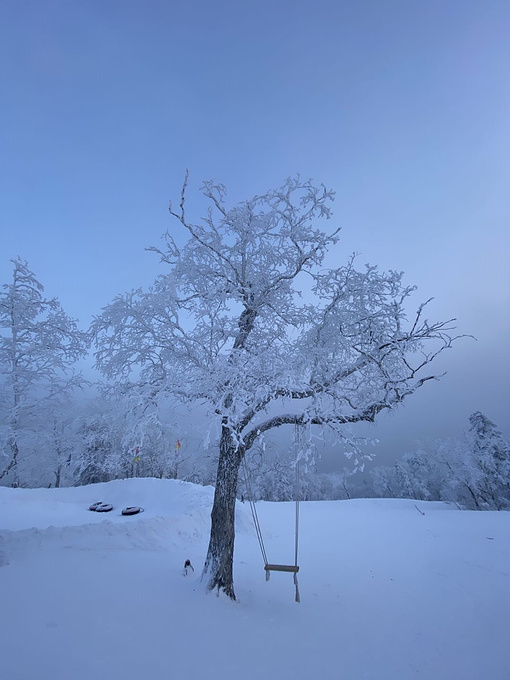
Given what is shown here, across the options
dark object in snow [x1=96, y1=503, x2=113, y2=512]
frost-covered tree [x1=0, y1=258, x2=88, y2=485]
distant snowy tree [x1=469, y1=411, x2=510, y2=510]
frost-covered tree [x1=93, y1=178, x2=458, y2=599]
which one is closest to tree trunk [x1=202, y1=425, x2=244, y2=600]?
frost-covered tree [x1=93, y1=178, x2=458, y2=599]

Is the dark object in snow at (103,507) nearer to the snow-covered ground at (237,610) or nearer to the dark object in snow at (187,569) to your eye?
the snow-covered ground at (237,610)

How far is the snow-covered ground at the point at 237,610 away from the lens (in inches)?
146

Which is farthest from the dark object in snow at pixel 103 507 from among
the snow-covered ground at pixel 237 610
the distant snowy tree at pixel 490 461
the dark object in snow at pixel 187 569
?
the distant snowy tree at pixel 490 461

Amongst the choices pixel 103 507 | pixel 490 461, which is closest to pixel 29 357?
pixel 103 507

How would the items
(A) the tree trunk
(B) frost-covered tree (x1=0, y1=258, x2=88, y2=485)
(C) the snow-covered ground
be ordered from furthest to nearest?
1. (B) frost-covered tree (x1=0, y1=258, x2=88, y2=485)
2. (A) the tree trunk
3. (C) the snow-covered ground

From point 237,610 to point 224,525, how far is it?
53.9 inches

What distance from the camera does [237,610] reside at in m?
5.37

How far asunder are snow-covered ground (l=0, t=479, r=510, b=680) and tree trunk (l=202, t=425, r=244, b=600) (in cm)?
33

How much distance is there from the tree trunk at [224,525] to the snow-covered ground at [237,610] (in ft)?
1.08

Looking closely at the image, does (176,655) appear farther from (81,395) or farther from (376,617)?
(81,395)

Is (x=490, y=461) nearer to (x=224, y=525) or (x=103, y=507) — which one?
(x=224, y=525)

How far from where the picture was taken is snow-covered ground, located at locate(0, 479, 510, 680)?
3.71 metres

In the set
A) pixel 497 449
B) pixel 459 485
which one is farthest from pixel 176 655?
pixel 459 485

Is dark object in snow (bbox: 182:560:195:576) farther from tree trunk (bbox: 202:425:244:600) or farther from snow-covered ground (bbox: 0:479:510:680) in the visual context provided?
tree trunk (bbox: 202:425:244:600)
